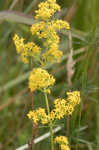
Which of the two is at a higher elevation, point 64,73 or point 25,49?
point 64,73

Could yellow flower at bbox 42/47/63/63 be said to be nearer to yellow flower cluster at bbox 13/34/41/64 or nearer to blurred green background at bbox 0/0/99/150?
yellow flower cluster at bbox 13/34/41/64

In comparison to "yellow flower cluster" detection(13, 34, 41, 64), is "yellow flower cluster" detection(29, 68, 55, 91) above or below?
below

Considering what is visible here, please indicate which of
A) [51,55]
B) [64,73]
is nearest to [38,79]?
[51,55]

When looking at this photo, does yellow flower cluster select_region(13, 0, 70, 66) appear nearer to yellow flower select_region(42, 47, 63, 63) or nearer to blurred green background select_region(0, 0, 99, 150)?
yellow flower select_region(42, 47, 63, 63)

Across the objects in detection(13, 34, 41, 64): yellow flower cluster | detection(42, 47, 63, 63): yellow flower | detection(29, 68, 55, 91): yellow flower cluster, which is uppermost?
detection(13, 34, 41, 64): yellow flower cluster

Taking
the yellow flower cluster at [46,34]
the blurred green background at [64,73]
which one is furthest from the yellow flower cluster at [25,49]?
the blurred green background at [64,73]

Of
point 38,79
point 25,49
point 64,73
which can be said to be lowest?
point 38,79

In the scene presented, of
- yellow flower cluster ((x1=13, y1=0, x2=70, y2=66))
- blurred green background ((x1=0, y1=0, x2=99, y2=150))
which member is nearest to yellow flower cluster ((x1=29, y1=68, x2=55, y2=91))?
yellow flower cluster ((x1=13, y1=0, x2=70, y2=66))

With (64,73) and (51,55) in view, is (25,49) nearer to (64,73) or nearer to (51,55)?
(51,55)

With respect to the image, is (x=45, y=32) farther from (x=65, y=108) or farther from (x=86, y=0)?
(x=86, y=0)

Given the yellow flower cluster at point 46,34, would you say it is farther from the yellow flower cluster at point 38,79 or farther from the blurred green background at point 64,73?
the blurred green background at point 64,73

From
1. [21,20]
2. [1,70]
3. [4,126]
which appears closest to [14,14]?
[21,20]

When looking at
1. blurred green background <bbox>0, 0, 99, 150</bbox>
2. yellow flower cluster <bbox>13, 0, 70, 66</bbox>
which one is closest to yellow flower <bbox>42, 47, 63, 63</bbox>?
yellow flower cluster <bbox>13, 0, 70, 66</bbox>

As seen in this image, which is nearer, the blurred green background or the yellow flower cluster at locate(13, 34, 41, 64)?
the yellow flower cluster at locate(13, 34, 41, 64)
